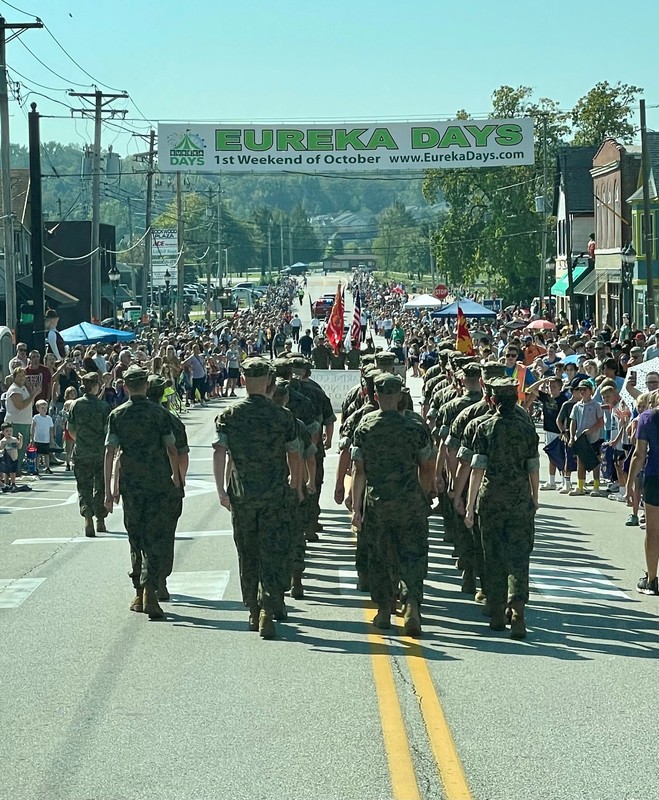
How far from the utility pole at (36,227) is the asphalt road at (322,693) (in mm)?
20177

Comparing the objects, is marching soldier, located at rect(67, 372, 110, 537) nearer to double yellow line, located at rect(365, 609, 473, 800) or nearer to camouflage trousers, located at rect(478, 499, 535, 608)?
camouflage trousers, located at rect(478, 499, 535, 608)

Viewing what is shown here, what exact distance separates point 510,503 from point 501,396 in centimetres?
78

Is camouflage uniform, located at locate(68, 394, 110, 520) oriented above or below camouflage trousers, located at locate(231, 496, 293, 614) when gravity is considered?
Answer: above

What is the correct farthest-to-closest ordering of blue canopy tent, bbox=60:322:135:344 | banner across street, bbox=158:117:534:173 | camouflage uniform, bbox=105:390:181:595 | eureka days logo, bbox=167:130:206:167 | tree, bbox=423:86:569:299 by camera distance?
tree, bbox=423:86:569:299
eureka days logo, bbox=167:130:206:167
banner across street, bbox=158:117:534:173
blue canopy tent, bbox=60:322:135:344
camouflage uniform, bbox=105:390:181:595

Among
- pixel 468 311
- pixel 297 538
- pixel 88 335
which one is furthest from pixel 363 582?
pixel 468 311

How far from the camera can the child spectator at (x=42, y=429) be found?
2248 centimetres

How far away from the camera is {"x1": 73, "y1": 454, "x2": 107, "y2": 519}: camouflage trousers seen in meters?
15.7

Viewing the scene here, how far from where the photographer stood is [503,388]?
10391 millimetres

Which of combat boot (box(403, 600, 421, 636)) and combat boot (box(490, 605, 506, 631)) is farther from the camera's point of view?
combat boot (box(490, 605, 506, 631))

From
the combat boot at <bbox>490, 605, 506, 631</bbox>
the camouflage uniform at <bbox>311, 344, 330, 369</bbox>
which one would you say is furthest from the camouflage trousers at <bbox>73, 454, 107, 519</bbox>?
the camouflage uniform at <bbox>311, 344, 330, 369</bbox>

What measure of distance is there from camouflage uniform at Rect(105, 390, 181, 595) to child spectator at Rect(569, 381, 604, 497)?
9354 mm

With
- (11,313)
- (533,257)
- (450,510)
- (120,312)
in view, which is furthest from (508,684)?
(120,312)

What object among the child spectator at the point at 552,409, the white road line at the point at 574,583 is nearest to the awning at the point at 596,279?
the child spectator at the point at 552,409

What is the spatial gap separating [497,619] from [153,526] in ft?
8.96
